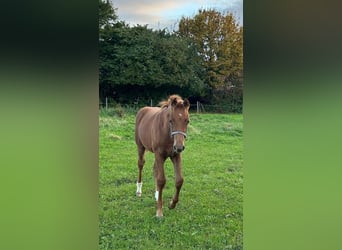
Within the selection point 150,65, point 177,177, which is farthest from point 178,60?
point 177,177

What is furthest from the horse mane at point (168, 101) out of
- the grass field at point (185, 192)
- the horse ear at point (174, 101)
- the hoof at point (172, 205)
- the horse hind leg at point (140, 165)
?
the hoof at point (172, 205)

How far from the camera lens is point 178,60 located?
2693 mm

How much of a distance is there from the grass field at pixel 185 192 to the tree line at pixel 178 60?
0.18 metres

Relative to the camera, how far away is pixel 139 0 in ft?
8.61

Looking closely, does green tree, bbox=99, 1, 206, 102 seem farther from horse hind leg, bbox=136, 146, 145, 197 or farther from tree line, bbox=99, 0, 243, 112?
horse hind leg, bbox=136, 146, 145, 197

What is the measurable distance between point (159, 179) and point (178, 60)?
2.73 ft

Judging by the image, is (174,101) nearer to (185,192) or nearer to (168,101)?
(168,101)
